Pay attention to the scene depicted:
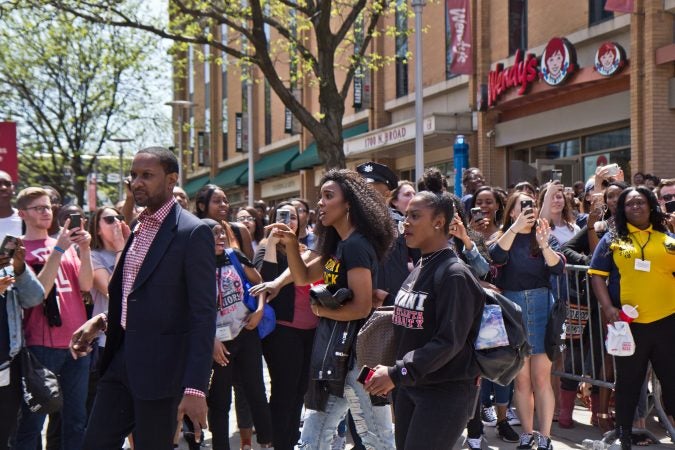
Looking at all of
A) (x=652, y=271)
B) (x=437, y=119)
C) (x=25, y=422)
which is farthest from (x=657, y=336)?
(x=437, y=119)

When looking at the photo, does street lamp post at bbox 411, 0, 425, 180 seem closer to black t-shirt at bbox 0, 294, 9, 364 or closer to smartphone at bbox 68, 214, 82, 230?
smartphone at bbox 68, 214, 82, 230

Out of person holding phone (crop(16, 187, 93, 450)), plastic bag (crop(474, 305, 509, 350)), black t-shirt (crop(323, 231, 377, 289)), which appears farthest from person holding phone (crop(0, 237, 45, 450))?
plastic bag (crop(474, 305, 509, 350))

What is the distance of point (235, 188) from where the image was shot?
42.5 meters

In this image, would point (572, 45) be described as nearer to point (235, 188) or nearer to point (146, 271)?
point (146, 271)

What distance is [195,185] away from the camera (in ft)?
163

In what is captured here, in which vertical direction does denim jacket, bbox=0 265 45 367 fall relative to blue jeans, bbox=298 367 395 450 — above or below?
above

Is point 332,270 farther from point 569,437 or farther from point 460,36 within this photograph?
point 460,36

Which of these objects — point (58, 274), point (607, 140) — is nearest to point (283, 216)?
point (58, 274)

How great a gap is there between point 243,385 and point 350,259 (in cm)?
208

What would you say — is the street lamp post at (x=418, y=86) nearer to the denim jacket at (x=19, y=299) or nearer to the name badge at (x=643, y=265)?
the name badge at (x=643, y=265)

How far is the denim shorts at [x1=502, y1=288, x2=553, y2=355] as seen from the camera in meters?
7.06

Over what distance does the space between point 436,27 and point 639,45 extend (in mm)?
8064

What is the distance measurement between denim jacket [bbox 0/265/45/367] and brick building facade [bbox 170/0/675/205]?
6232mm

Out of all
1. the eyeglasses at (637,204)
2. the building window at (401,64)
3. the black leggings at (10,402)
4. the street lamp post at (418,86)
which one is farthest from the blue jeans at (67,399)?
the building window at (401,64)
